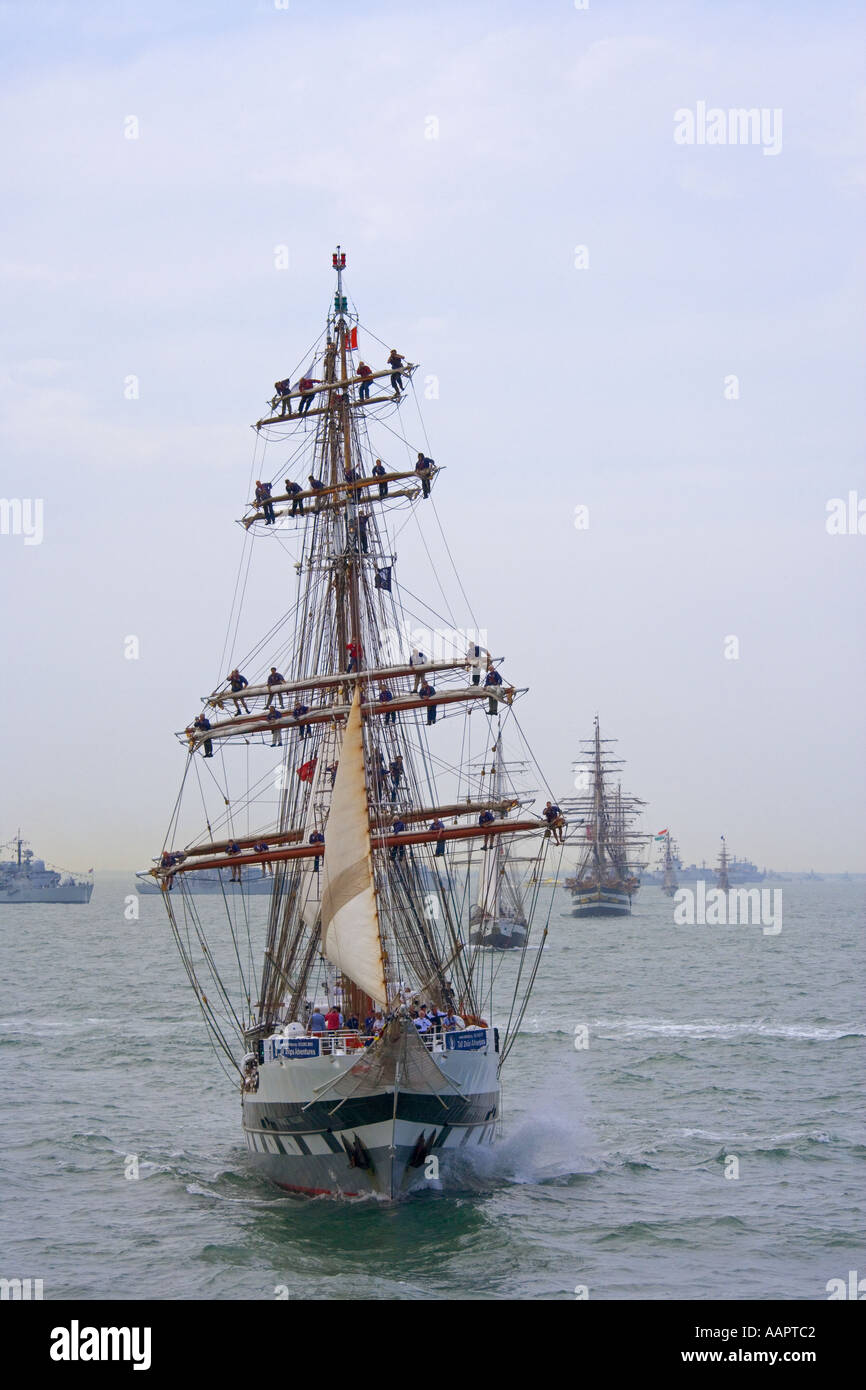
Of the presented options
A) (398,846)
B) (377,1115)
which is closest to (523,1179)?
(377,1115)

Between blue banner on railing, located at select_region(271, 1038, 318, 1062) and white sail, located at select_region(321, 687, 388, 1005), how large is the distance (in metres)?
1.72

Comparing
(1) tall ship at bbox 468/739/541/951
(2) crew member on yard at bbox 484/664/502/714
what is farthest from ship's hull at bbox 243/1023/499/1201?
(1) tall ship at bbox 468/739/541/951

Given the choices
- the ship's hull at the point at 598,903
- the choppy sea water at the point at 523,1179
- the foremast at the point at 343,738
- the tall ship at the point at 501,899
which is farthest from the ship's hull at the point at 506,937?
the foremast at the point at 343,738

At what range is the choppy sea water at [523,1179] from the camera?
28484 millimetres

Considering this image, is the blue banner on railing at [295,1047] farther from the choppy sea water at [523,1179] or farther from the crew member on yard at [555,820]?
the crew member on yard at [555,820]

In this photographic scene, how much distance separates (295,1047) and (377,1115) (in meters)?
2.68

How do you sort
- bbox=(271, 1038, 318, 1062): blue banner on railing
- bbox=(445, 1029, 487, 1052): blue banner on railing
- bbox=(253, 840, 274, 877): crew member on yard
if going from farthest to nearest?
bbox=(253, 840, 274, 877): crew member on yard
bbox=(445, 1029, 487, 1052): blue banner on railing
bbox=(271, 1038, 318, 1062): blue banner on railing

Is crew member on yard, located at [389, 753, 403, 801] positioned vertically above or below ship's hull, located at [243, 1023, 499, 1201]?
above

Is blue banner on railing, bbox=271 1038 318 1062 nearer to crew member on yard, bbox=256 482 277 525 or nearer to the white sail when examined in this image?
the white sail

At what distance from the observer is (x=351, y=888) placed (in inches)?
1404

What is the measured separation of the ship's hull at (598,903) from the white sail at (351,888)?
161 m

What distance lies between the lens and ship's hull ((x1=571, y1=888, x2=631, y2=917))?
194875 mm

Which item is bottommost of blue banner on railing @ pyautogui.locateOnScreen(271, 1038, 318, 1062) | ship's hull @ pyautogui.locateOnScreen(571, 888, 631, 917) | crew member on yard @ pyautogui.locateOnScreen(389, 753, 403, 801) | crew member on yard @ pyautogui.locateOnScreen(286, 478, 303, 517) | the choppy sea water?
the choppy sea water

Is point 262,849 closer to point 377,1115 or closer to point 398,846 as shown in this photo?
point 398,846
